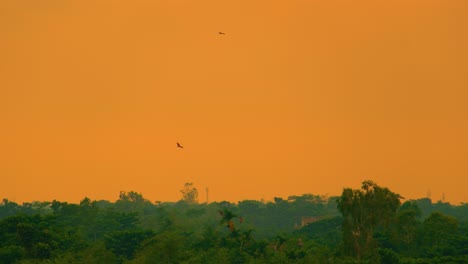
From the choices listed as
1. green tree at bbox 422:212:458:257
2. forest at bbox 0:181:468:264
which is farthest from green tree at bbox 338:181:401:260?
green tree at bbox 422:212:458:257

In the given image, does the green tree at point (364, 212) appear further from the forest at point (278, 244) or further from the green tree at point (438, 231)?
the green tree at point (438, 231)

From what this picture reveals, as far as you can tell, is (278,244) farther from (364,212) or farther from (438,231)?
(438,231)

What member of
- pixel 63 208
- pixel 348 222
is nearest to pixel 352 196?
pixel 348 222

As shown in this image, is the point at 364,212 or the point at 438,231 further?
the point at 438,231

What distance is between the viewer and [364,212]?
302 feet

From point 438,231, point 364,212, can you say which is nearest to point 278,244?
point 364,212

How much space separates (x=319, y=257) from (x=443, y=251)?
15.4 m

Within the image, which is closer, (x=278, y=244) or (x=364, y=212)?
(x=364, y=212)

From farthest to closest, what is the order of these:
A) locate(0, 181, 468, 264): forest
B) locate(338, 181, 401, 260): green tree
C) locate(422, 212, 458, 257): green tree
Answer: locate(422, 212, 458, 257): green tree, locate(338, 181, 401, 260): green tree, locate(0, 181, 468, 264): forest

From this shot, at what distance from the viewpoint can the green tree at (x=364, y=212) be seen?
300 feet

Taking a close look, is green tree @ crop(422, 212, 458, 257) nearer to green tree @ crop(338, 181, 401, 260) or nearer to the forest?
the forest

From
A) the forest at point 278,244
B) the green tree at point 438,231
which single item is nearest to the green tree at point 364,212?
the forest at point 278,244

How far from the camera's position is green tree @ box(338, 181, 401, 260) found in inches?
3602

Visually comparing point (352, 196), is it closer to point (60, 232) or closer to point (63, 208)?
point (60, 232)
